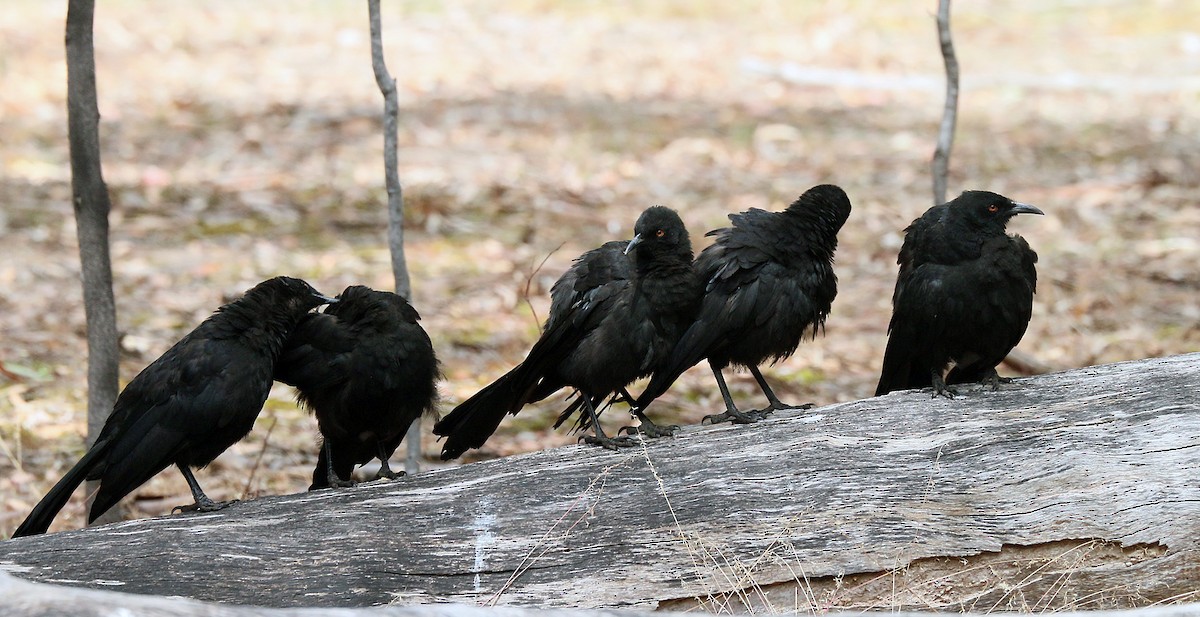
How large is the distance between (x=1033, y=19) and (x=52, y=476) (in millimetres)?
17613

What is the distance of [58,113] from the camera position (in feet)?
42.9

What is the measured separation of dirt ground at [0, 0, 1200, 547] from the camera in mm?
8117

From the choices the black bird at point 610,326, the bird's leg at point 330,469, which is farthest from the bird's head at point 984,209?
the bird's leg at point 330,469

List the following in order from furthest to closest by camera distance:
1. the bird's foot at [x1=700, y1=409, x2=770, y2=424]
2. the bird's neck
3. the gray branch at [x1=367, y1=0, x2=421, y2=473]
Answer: the gray branch at [x1=367, y1=0, x2=421, y2=473], the bird's foot at [x1=700, y1=409, x2=770, y2=424], the bird's neck

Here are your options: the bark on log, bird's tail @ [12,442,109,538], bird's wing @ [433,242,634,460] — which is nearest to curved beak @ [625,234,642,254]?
bird's wing @ [433,242,634,460]

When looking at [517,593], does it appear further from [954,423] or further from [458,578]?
[954,423]

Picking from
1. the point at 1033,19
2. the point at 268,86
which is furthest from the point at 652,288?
the point at 1033,19

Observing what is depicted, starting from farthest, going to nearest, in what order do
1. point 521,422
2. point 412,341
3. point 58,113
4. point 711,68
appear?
1. point 711,68
2. point 58,113
3. point 521,422
4. point 412,341

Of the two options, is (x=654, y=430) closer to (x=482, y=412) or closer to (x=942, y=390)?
(x=482, y=412)

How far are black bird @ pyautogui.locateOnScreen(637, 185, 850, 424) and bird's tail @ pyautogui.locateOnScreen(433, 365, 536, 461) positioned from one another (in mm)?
551

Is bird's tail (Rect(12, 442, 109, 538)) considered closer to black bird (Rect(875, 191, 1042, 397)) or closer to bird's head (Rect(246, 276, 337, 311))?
bird's head (Rect(246, 276, 337, 311))

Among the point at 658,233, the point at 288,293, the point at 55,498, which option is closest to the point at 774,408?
the point at 658,233

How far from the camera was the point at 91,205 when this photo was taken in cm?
534

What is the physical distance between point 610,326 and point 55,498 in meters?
2.23
